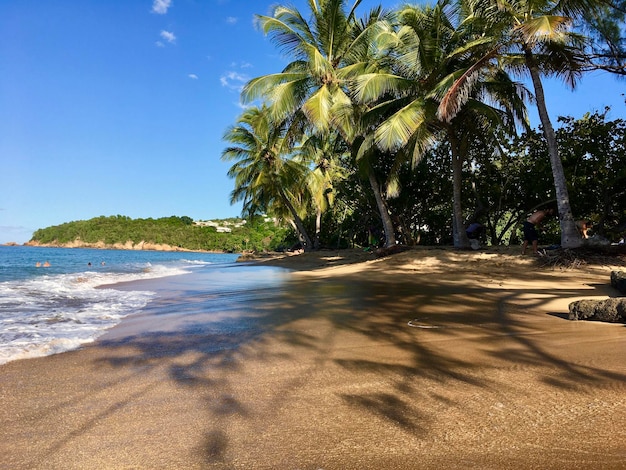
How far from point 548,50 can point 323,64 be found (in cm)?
720

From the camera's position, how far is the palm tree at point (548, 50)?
9.38 meters

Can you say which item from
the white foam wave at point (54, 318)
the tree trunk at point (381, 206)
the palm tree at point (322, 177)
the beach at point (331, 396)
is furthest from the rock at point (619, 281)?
the palm tree at point (322, 177)

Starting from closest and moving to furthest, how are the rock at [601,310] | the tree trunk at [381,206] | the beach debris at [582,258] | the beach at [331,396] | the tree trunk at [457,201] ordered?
the beach at [331,396] → the rock at [601,310] → the beach debris at [582,258] → the tree trunk at [457,201] → the tree trunk at [381,206]

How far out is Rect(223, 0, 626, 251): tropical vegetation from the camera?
9.90m

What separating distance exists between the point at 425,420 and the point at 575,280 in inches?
269

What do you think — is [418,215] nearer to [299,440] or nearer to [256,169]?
[256,169]

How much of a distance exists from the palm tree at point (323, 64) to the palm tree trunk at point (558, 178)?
5.52m

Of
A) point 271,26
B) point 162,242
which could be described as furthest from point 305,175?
point 162,242

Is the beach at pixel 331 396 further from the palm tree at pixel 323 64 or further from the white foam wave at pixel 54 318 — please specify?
the palm tree at pixel 323 64

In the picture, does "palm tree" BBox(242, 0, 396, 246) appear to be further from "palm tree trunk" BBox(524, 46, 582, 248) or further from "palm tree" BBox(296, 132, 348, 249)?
"palm tree" BBox(296, 132, 348, 249)

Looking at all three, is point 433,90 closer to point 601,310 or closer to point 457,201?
point 457,201

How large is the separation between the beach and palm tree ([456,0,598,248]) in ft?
21.3

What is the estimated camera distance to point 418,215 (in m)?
19.8

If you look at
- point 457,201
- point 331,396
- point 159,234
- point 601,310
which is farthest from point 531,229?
point 159,234
